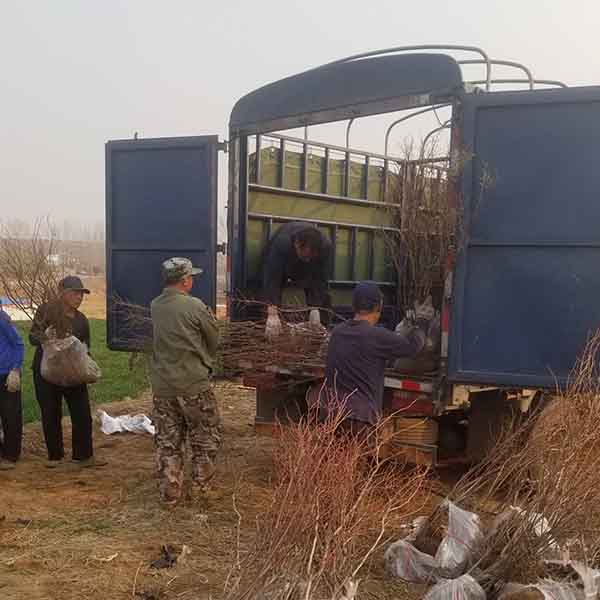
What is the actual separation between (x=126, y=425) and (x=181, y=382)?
8.90 feet

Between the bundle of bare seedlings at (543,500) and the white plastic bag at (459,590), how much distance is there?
12 centimetres

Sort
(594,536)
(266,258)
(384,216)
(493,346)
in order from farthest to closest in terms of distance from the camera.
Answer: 1. (384,216)
2. (266,258)
3. (493,346)
4. (594,536)

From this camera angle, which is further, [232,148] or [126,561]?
[232,148]

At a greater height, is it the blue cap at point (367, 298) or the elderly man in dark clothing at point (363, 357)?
the blue cap at point (367, 298)

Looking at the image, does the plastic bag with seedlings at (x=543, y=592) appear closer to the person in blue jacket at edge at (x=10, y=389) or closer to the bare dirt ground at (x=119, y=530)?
the bare dirt ground at (x=119, y=530)

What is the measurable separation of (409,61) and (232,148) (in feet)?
5.72

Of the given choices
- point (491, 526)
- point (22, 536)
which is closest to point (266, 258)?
point (22, 536)

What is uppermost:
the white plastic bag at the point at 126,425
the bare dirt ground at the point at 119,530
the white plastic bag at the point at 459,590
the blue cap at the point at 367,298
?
the blue cap at the point at 367,298

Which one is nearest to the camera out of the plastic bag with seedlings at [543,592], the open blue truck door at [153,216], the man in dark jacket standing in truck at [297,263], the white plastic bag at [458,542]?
the plastic bag with seedlings at [543,592]

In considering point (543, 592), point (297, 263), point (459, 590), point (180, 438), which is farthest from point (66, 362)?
point (543, 592)

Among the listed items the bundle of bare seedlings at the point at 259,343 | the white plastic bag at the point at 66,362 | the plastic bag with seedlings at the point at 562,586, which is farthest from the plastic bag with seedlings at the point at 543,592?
the white plastic bag at the point at 66,362

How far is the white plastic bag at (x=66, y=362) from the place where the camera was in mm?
5398

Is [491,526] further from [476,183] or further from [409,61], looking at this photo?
[409,61]

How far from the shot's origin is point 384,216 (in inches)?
314
